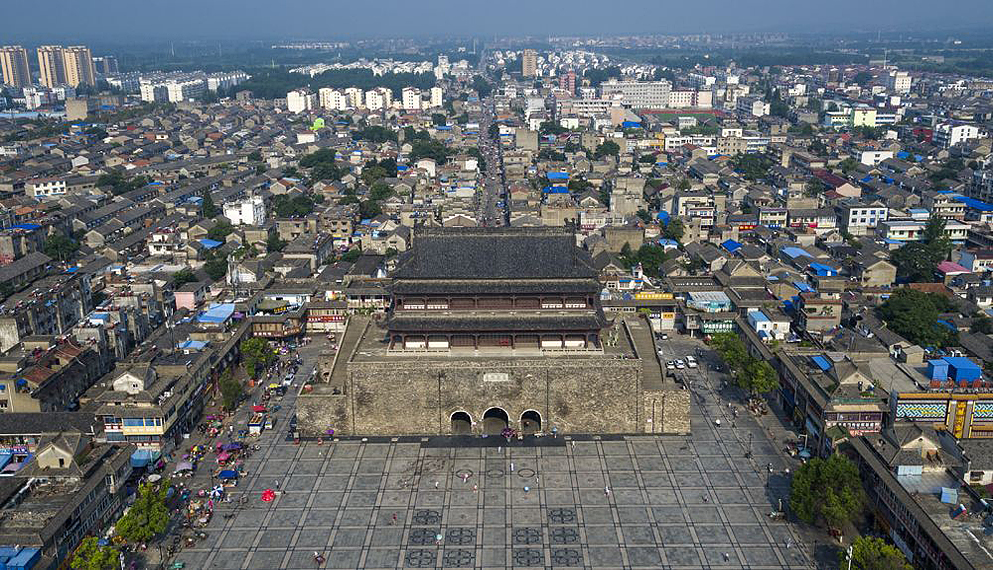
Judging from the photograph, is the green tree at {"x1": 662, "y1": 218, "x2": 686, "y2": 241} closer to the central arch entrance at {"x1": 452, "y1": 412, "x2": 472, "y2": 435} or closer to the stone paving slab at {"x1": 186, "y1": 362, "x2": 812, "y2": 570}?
the stone paving slab at {"x1": 186, "y1": 362, "x2": 812, "y2": 570}

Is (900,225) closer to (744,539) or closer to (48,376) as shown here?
(744,539)

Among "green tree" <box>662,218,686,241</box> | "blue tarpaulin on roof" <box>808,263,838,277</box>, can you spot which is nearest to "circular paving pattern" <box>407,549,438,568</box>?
"blue tarpaulin on roof" <box>808,263,838,277</box>

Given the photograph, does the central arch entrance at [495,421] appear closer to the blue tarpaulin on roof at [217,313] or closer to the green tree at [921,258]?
the blue tarpaulin on roof at [217,313]

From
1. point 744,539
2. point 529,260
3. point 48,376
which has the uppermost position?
point 529,260

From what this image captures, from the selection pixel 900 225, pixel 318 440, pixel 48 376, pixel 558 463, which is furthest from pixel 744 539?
pixel 900 225

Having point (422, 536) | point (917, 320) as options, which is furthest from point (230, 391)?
point (917, 320)
